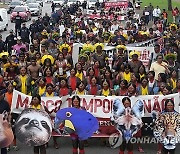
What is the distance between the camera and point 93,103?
1048cm

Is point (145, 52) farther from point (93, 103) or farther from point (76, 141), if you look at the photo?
point (76, 141)

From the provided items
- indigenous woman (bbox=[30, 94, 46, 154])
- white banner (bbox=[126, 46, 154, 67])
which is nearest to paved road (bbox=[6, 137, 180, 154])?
indigenous woman (bbox=[30, 94, 46, 154])

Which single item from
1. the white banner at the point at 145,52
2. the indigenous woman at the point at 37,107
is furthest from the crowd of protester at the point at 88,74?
the indigenous woman at the point at 37,107

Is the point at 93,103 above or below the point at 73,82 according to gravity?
below

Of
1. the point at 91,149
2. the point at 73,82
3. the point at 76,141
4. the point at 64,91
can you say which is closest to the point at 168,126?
the point at 76,141

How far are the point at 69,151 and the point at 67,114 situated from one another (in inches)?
63.7

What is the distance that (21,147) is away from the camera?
10.7 meters

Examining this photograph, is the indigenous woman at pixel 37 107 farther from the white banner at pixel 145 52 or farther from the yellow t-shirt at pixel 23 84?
the white banner at pixel 145 52

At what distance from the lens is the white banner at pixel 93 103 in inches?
408

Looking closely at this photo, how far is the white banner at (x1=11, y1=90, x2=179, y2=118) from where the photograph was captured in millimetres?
10367

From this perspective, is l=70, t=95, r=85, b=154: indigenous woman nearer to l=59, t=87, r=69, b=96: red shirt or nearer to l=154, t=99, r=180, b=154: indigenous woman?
l=154, t=99, r=180, b=154: indigenous woman

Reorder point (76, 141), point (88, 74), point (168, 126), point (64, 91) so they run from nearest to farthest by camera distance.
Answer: point (168, 126) → point (76, 141) → point (64, 91) → point (88, 74)

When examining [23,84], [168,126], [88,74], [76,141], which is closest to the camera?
[168,126]

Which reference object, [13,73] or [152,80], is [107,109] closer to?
[152,80]
